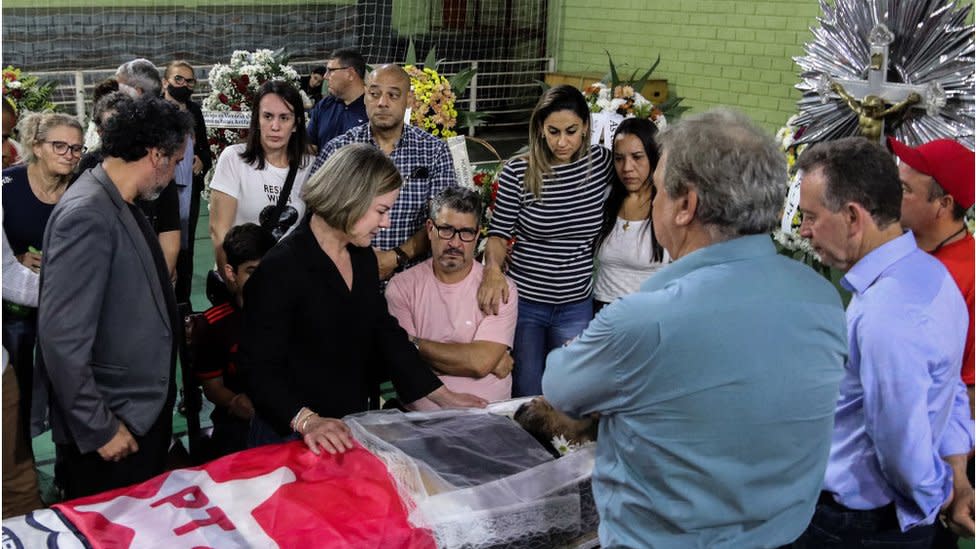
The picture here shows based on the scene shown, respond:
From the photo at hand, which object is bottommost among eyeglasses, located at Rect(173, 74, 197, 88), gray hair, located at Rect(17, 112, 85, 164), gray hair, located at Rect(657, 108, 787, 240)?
gray hair, located at Rect(17, 112, 85, 164)

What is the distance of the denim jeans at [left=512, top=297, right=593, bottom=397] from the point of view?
3.59m

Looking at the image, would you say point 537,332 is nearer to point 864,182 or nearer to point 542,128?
point 542,128

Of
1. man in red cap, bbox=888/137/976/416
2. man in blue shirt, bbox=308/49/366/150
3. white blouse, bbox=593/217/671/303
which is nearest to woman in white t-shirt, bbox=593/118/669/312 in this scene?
white blouse, bbox=593/217/671/303

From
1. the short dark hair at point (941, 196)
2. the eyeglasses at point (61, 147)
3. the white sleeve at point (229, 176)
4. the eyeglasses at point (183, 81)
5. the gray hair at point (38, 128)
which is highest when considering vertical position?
the eyeglasses at point (183, 81)

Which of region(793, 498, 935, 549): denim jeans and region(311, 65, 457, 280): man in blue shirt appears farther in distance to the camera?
region(311, 65, 457, 280): man in blue shirt

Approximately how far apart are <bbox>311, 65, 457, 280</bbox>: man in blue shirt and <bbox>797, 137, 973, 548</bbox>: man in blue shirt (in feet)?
5.70

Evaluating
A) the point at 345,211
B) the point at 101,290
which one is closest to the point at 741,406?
the point at 345,211

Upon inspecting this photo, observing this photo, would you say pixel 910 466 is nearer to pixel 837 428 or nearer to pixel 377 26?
pixel 837 428

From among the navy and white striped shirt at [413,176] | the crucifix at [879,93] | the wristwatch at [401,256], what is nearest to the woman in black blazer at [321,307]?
the wristwatch at [401,256]

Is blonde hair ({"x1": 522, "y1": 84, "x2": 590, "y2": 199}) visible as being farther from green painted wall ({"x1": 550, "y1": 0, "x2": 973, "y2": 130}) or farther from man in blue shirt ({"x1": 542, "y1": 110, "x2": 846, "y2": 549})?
green painted wall ({"x1": 550, "y1": 0, "x2": 973, "y2": 130})

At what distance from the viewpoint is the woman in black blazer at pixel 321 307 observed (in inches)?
98.1

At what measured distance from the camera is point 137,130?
8.27 ft

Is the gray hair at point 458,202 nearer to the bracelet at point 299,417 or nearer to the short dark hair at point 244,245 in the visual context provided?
the short dark hair at point 244,245

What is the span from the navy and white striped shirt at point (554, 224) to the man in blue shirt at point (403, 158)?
10.3 inches
